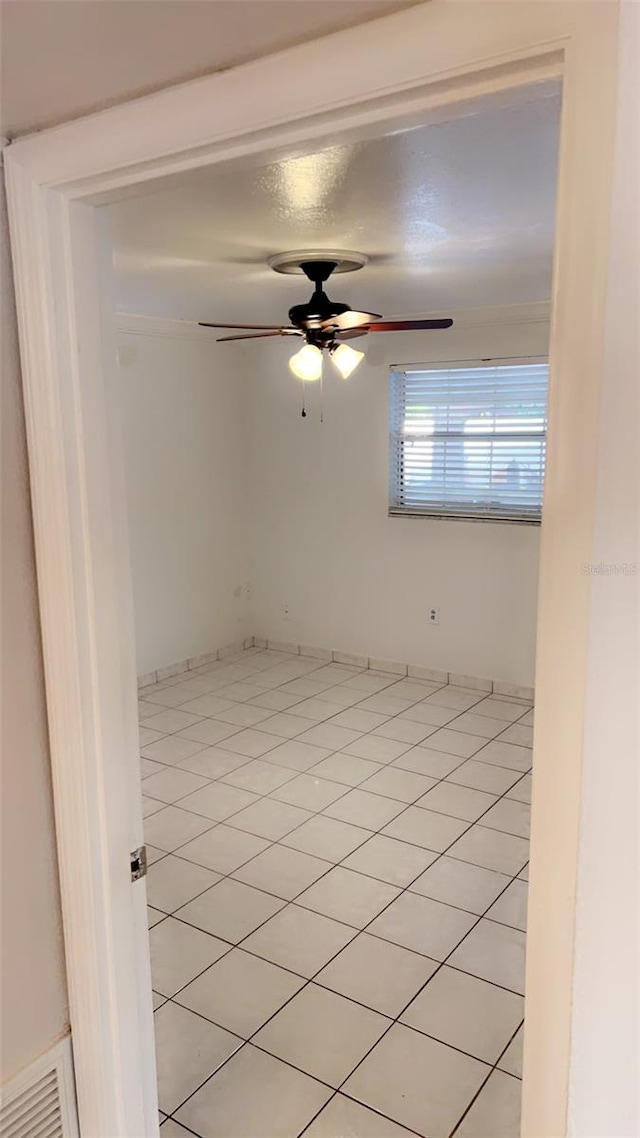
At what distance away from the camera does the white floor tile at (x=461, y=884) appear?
273cm

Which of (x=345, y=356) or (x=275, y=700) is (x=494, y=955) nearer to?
(x=345, y=356)

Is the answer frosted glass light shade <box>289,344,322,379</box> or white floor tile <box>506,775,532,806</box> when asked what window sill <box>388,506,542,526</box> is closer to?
white floor tile <box>506,775,532,806</box>

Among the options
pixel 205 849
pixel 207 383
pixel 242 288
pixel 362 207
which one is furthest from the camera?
pixel 207 383

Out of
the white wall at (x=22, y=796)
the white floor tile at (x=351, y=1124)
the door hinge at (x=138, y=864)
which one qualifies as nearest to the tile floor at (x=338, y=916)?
the white floor tile at (x=351, y=1124)

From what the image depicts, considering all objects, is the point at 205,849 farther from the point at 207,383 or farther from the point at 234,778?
the point at 207,383

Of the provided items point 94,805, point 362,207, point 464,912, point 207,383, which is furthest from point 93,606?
point 207,383

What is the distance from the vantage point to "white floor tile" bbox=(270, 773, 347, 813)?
345cm

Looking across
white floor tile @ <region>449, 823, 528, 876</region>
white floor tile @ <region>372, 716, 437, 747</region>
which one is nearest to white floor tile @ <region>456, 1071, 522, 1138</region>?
white floor tile @ <region>449, 823, 528, 876</region>

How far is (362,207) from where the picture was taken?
7.15ft

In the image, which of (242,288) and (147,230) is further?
(242,288)

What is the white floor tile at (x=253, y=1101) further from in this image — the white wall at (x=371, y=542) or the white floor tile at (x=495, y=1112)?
the white wall at (x=371, y=542)

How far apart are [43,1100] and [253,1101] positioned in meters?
0.76

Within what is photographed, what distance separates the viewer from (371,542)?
200 inches

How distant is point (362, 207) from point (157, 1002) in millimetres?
2445
